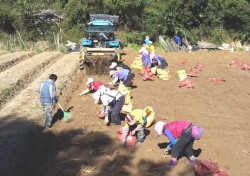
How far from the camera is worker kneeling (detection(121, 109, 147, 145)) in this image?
348 inches

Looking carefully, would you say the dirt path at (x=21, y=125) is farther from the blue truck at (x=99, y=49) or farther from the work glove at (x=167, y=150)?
the work glove at (x=167, y=150)

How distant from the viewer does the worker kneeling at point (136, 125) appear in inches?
348

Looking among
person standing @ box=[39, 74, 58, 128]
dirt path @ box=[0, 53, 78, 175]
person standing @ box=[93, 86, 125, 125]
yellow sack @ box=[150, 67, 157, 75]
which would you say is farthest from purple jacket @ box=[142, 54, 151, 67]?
person standing @ box=[39, 74, 58, 128]

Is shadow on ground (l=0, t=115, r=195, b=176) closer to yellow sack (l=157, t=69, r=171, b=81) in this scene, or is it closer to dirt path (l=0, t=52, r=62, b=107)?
dirt path (l=0, t=52, r=62, b=107)

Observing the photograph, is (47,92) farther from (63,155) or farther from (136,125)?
(136,125)

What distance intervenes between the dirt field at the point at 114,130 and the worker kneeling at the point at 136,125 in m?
0.22

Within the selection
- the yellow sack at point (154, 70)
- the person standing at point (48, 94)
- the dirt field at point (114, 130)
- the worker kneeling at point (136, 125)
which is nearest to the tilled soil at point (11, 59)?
the dirt field at point (114, 130)

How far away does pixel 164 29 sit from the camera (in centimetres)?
2625

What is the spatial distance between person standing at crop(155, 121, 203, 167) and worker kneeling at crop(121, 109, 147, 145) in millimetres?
905

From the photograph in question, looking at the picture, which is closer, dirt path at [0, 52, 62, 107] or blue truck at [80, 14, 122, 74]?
dirt path at [0, 52, 62, 107]

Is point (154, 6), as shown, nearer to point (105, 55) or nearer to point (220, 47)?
point (220, 47)

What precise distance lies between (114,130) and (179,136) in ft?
8.57

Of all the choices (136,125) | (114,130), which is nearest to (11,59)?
(114,130)

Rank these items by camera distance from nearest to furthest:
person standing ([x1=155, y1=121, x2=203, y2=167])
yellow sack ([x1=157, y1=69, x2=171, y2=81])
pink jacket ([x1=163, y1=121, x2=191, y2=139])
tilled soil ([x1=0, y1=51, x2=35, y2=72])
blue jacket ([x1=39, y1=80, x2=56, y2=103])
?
person standing ([x1=155, y1=121, x2=203, y2=167]), pink jacket ([x1=163, y1=121, x2=191, y2=139]), blue jacket ([x1=39, y1=80, x2=56, y2=103]), yellow sack ([x1=157, y1=69, x2=171, y2=81]), tilled soil ([x1=0, y1=51, x2=35, y2=72])
